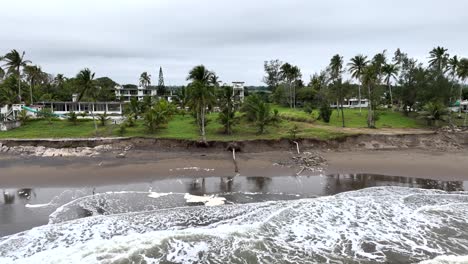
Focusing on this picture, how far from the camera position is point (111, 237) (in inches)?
578

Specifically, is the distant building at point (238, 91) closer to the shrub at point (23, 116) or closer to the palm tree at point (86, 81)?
the palm tree at point (86, 81)

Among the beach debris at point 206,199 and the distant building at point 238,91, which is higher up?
the distant building at point 238,91

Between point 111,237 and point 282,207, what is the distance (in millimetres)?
8690

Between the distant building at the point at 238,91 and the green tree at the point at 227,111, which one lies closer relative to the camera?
the green tree at the point at 227,111

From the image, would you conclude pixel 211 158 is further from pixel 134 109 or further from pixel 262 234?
pixel 134 109

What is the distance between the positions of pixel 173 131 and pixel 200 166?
42.5ft

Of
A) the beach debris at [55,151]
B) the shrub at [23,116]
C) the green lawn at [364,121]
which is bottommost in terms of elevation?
the beach debris at [55,151]

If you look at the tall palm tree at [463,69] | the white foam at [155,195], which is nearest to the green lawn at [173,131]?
the white foam at [155,195]

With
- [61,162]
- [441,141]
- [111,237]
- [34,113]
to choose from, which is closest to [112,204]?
[111,237]

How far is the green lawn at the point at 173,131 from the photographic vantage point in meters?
36.2

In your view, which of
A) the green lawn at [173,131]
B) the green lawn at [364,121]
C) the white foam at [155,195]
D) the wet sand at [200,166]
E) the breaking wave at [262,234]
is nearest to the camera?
the breaking wave at [262,234]

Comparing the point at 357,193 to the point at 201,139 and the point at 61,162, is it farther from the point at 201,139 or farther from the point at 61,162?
the point at 61,162

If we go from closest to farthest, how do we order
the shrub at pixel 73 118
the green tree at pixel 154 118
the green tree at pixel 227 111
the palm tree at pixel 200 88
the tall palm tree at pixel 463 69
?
the palm tree at pixel 200 88 < the green tree at pixel 227 111 < the green tree at pixel 154 118 < the shrub at pixel 73 118 < the tall palm tree at pixel 463 69

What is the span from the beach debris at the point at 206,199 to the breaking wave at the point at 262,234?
0.67 metres
